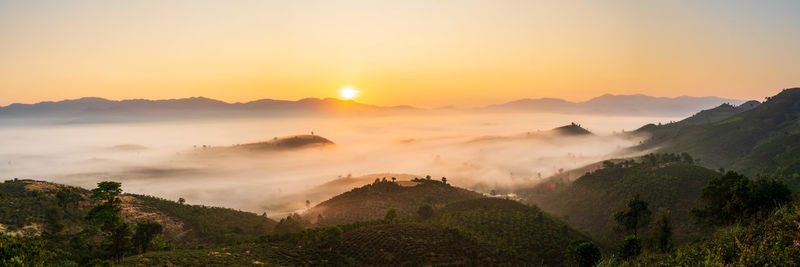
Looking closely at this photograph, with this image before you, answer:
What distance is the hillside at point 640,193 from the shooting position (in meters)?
141

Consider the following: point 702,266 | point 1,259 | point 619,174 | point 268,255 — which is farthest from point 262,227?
point 619,174

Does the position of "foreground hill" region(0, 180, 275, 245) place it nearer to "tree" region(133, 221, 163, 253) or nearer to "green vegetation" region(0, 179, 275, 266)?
"green vegetation" region(0, 179, 275, 266)

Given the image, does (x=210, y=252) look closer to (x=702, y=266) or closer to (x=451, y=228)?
(x=451, y=228)

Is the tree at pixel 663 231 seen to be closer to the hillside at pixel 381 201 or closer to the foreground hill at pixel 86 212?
the hillside at pixel 381 201

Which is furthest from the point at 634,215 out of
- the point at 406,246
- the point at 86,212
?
the point at 86,212

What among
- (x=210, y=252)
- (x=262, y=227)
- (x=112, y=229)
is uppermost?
(x=112, y=229)

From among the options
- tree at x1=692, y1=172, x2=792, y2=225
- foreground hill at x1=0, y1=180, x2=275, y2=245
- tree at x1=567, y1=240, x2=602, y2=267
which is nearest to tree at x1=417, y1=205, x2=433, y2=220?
foreground hill at x1=0, y1=180, x2=275, y2=245


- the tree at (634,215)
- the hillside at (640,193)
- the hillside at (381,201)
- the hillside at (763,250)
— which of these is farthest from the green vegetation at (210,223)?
the hillside at (640,193)

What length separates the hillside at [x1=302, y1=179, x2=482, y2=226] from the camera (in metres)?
155

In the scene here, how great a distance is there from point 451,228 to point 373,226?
22830mm

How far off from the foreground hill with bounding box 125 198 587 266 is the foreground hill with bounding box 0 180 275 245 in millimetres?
36490

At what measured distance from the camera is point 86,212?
9788 cm

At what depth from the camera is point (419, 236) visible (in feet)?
305

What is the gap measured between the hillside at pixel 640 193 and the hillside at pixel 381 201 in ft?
177
